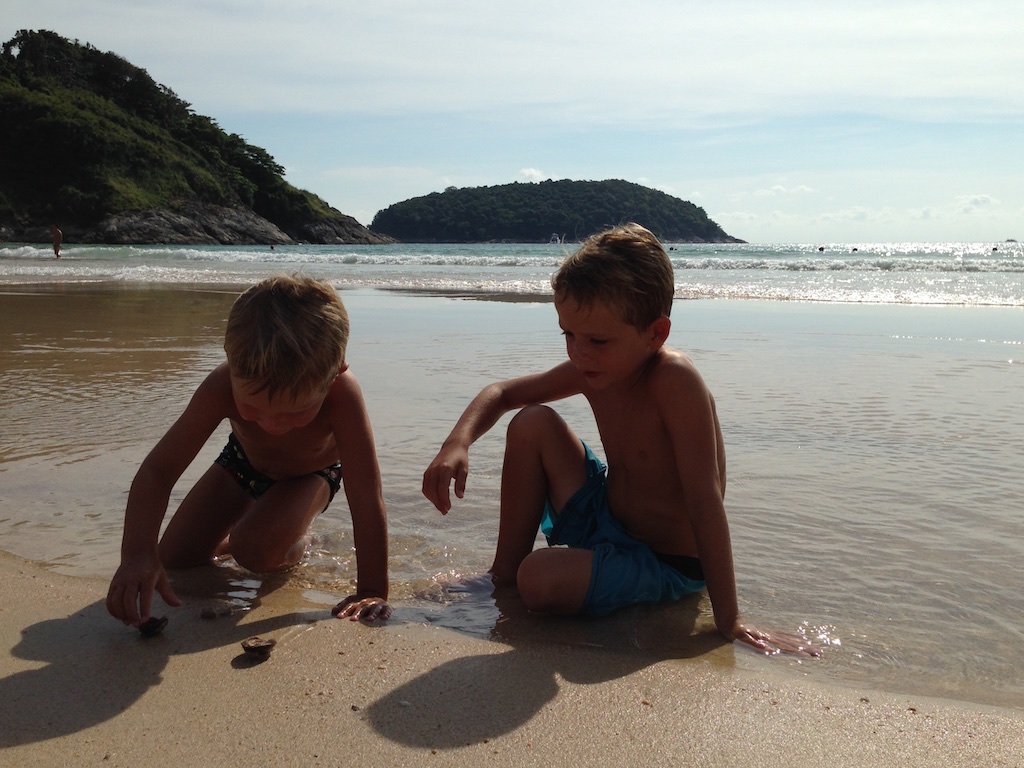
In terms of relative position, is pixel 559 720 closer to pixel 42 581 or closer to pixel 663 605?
pixel 663 605

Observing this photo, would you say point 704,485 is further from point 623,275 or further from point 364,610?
point 364,610

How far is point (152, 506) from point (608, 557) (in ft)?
3.85

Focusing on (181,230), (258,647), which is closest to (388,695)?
(258,647)

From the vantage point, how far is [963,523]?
3.15m

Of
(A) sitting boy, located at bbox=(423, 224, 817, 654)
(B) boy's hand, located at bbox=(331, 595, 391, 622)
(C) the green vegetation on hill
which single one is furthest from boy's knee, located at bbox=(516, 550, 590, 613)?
(C) the green vegetation on hill

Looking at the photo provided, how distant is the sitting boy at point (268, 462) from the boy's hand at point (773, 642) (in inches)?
35.0

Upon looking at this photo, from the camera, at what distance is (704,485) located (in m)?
2.31

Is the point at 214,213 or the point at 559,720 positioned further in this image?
the point at 214,213

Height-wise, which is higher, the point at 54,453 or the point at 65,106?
the point at 65,106

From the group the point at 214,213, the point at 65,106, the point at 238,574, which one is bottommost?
the point at 238,574

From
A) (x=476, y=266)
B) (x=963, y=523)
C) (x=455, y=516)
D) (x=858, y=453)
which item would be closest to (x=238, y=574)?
(x=455, y=516)

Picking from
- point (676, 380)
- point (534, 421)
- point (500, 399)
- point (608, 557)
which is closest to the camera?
point (676, 380)

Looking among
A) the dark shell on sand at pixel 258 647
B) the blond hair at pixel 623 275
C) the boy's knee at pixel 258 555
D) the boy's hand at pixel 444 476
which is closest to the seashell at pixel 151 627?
the dark shell on sand at pixel 258 647

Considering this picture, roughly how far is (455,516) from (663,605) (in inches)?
40.0
